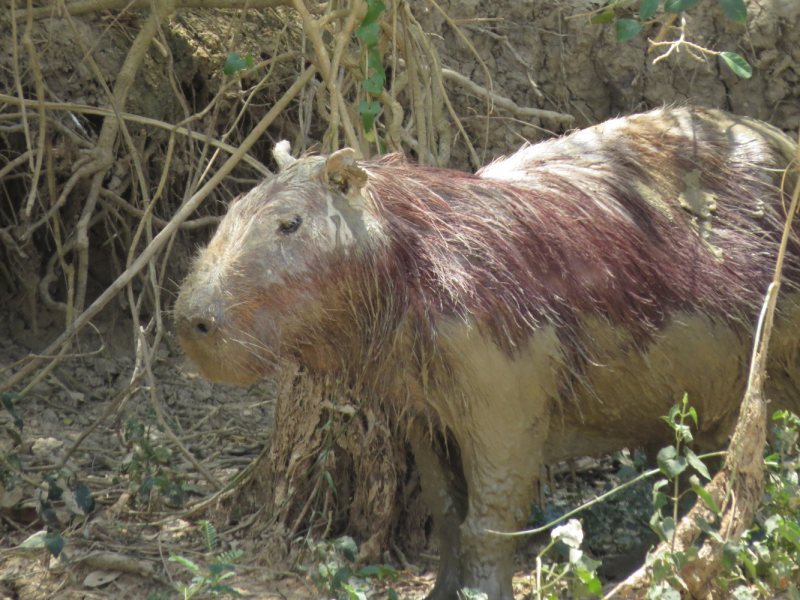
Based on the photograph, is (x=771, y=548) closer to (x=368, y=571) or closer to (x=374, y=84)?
(x=368, y=571)

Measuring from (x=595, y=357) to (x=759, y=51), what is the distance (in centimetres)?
277

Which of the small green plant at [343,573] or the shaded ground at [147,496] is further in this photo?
the shaded ground at [147,496]

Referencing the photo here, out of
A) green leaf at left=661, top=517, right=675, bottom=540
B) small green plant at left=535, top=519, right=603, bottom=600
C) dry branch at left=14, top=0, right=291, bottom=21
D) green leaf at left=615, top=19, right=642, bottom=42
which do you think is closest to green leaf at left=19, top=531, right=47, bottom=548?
small green plant at left=535, top=519, right=603, bottom=600

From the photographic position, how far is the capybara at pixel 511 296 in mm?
2494

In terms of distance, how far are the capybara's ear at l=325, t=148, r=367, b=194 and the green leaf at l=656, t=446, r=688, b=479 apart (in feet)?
3.86

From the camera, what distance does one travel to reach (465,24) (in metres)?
4.85

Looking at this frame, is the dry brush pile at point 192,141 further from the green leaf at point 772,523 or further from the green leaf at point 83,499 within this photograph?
the green leaf at point 772,523

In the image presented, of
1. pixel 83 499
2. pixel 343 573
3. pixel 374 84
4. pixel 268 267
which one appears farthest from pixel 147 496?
pixel 374 84

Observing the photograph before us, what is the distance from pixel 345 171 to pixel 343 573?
4.03 feet

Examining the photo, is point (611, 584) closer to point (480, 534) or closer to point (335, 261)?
point (480, 534)

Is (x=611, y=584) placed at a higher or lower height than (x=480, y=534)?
lower

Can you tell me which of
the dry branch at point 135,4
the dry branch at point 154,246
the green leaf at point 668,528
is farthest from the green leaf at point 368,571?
the dry branch at point 135,4

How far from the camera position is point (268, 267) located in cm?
244

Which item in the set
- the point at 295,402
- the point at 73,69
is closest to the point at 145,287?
the point at 73,69
